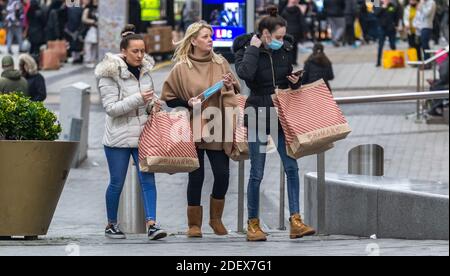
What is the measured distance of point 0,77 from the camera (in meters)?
17.2

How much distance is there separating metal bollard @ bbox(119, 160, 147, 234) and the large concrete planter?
123 centimetres

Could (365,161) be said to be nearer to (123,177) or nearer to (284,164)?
(284,164)

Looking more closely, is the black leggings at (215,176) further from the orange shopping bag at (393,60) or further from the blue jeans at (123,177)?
the orange shopping bag at (393,60)

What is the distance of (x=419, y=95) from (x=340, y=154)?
329cm

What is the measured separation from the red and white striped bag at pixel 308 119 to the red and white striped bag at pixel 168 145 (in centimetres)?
70

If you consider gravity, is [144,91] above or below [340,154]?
above

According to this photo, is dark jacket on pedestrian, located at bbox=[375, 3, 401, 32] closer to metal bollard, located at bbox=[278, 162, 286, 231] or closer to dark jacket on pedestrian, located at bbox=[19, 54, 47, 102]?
dark jacket on pedestrian, located at bbox=[19, 54, 47, 102]

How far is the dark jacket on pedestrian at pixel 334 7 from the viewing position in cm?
3369

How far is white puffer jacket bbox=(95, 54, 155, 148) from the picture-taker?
32.9 feet

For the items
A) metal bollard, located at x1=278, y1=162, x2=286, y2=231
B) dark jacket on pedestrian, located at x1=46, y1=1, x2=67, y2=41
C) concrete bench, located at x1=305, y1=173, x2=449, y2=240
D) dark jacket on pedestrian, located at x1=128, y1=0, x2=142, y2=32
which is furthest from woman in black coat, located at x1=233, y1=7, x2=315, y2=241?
dark jacket on pedestrian, located at x1=46, y1=1, x2=67, y2=41

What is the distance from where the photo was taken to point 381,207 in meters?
10.6

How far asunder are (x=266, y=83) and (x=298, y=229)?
3.59ft
